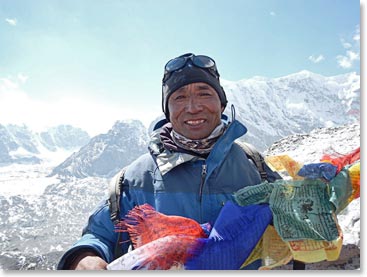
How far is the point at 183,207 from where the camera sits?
1.76 metres

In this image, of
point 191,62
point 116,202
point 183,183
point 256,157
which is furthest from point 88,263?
point 191,62

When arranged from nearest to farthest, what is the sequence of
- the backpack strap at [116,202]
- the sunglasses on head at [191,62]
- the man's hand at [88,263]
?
Result: 1. the man's hand at [88,263]
2. the backpack strap at [116,202]
3. the sunglasses on head at [191,62]

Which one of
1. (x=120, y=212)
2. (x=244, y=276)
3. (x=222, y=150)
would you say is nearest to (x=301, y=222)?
(x=244, y=276)

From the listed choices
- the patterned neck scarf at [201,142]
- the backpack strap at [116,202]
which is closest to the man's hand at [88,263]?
the backpack strap at [116,202]

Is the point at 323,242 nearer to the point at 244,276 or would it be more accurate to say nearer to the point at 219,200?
the point at 244,276

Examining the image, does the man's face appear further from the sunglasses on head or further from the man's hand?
the man's hand

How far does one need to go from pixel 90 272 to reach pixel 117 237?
25cm

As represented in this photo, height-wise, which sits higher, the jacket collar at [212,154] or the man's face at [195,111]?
the man's face at [195,111]

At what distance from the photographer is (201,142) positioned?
194 centimetres

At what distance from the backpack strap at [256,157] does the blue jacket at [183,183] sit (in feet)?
0.10

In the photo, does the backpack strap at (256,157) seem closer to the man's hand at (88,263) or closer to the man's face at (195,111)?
the man's face at (195,111)

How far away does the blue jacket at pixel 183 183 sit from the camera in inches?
68.2

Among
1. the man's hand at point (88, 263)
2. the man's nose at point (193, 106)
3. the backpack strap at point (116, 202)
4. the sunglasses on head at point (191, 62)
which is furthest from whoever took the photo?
the sunglasses on head at point (191, 62)

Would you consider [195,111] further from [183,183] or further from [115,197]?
[115,197]
